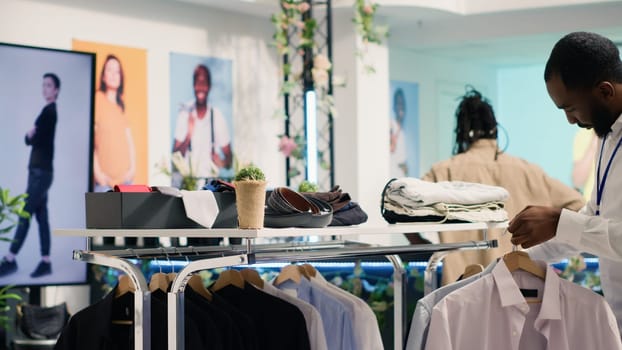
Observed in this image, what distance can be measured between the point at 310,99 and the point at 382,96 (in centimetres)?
108

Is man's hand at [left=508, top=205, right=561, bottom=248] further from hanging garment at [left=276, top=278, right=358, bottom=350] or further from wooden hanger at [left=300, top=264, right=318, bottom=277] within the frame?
wooden hanger at [left=300, top=264, right=318, bottom=277]

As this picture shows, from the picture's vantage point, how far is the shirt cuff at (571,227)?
2.85 metres

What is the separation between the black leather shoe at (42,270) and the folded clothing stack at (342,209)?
297 centimetres

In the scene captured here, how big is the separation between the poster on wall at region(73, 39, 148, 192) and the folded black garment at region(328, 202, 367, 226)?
3.55 meters

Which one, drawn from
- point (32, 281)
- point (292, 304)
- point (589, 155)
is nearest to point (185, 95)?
point (32, 281)

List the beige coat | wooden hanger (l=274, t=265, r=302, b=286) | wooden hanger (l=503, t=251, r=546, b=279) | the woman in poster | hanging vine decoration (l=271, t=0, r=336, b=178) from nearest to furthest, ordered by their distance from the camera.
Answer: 1. wooden hanger (l=503, t=251, r=546, b=279)
2. wooden hanger (l=274, t=265, r=302, b=286)
3. the beige coat
4. the woman in poster
5. hanging vine decoration (l=271, t=0, r=336, b=178)

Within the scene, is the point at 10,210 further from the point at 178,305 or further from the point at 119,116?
the point at 178,305

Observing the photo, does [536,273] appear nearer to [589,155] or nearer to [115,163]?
[115,163]

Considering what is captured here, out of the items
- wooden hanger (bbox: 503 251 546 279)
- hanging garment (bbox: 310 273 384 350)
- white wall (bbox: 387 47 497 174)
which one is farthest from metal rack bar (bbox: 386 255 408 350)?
white wall (bbox: 387 47 497 174)

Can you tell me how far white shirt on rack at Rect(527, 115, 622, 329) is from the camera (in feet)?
9.21

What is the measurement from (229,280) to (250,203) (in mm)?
761

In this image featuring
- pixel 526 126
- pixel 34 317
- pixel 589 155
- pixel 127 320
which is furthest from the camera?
pixel 526 126

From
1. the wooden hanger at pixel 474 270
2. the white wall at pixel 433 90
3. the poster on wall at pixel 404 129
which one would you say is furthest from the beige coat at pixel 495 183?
the white wall at pixel 433 90

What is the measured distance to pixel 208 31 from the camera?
24.6 ft
